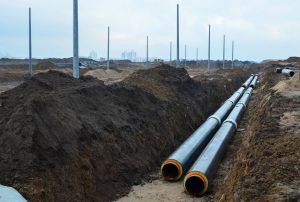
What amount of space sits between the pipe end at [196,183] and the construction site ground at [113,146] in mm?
188

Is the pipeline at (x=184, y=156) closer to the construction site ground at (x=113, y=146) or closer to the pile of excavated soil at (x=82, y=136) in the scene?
the construction site ground at (x=113, y=146)

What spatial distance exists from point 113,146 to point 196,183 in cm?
269

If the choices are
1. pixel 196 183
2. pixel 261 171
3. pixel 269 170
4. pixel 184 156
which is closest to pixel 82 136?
pixel 184 156

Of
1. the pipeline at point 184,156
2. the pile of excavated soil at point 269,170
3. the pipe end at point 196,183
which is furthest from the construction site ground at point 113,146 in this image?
the pipeline at point 184,156

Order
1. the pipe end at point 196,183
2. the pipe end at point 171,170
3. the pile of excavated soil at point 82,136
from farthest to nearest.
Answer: the pipe end at point 171,170, the pipe end at point 196,183, the pile of excavated soil at point 82,136

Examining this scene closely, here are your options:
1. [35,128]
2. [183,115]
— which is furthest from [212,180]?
[183,115]

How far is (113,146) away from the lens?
1123 cm

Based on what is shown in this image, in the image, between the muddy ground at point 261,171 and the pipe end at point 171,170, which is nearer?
the muddy ground at point 261,171

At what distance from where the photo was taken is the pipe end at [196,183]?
9492mm

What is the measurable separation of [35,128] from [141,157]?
151 inches

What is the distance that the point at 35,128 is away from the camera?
30.0 ft

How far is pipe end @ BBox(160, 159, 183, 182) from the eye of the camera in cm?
1058

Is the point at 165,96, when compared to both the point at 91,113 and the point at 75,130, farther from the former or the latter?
the point at 75,130

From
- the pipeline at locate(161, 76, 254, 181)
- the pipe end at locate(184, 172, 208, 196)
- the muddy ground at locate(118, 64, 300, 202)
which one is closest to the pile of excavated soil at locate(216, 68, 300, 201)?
the muddy ground at locate(118, 64, 300, 202)
